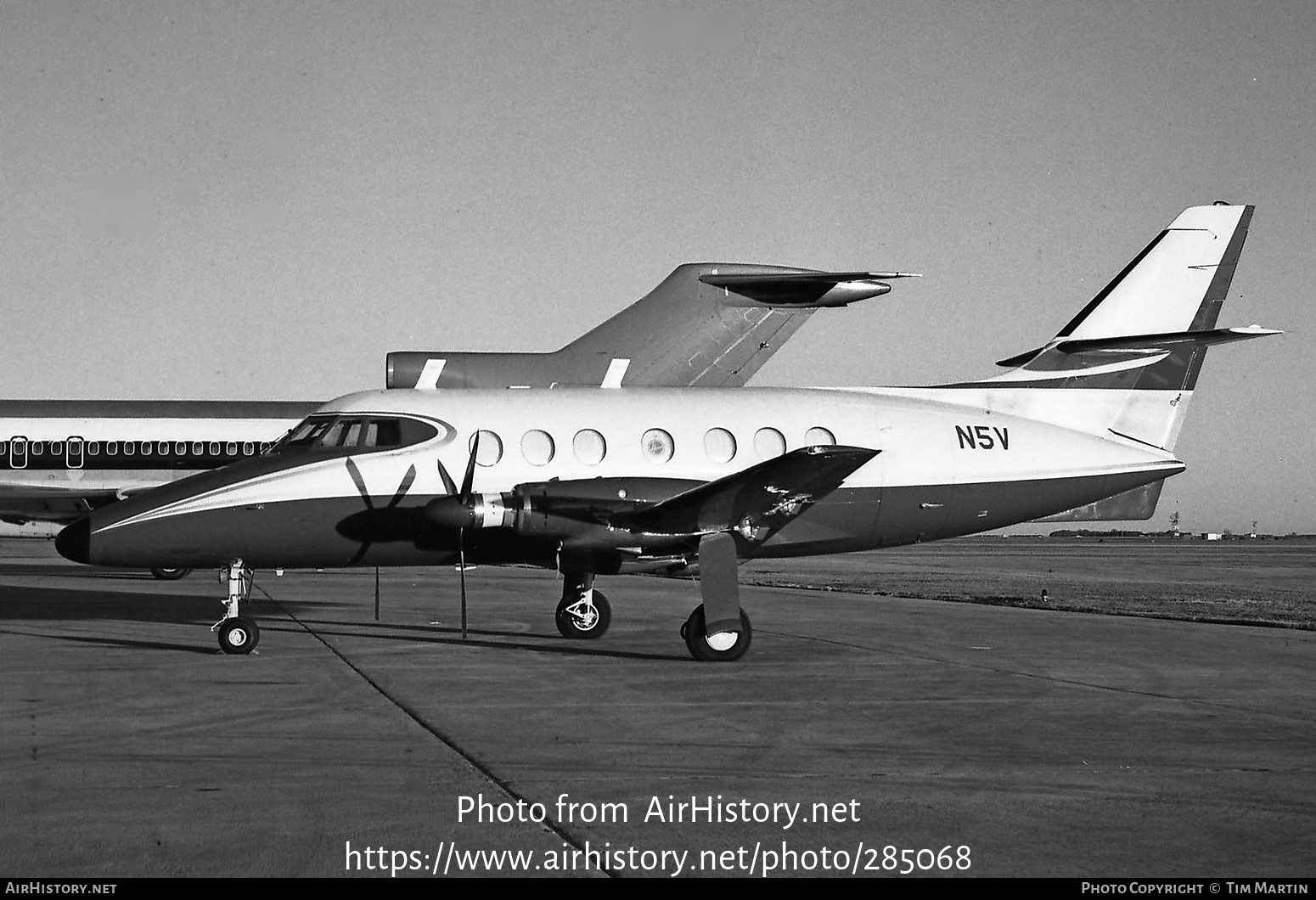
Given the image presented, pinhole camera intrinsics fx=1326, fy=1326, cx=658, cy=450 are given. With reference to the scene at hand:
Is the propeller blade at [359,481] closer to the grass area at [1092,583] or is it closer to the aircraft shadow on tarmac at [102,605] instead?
the aircraft shadow on tarmac at [102,605]

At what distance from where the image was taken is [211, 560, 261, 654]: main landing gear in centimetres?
1588

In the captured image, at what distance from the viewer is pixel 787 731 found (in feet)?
34.2

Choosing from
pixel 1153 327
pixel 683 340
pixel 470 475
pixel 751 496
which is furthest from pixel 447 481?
pixel 1153 327

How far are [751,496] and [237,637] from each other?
6.38 metres

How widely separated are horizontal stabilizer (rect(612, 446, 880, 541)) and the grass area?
400 inches

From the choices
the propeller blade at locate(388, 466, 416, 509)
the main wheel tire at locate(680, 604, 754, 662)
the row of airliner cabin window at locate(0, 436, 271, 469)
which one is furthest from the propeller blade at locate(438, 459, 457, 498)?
the row of airliner cabin window at locate(0, 436, 271, 469)

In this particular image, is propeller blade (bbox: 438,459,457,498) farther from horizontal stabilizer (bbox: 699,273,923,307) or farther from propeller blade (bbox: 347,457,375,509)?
horizontal stabilizer (bbox: 699,273,923,307)

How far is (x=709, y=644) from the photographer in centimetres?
1526

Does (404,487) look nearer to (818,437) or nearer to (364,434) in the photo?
(364,434)

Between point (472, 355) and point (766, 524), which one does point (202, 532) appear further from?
point (766, 524)

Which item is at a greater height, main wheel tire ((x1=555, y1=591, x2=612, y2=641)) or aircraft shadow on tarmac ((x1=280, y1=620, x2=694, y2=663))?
main wheel tire ((x1=555, y1=591, x2=612, y2=641))

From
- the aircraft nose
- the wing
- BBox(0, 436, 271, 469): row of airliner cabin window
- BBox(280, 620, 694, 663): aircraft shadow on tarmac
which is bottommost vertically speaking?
BBox(280, 620, 694, 663): aircraft shadow on tarmac

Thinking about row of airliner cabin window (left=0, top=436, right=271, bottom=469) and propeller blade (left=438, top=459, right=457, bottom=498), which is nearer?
propeller blade (left=438, top=459, right=457, bottom=498)

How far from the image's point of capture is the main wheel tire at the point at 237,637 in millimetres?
15852
